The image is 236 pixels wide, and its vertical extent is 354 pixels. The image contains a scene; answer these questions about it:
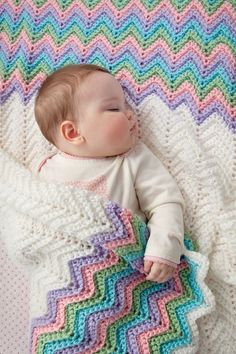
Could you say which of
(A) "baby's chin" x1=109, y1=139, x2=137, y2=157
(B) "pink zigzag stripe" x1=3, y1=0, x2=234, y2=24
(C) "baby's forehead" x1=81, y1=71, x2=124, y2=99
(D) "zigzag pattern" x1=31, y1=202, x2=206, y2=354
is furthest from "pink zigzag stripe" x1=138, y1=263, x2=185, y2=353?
(B) "pink zigzag stripe" x1=3, y1=0, x2=234, y2=24

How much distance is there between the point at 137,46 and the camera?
4.25 feet

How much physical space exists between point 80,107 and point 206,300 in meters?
0.46

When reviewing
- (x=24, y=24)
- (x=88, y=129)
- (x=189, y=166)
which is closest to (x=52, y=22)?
(x=24, y=24)

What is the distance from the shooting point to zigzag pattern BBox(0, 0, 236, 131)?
1.23 m

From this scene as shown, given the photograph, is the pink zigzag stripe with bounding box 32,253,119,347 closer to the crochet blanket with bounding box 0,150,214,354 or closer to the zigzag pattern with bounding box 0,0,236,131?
the crochet blanket with bounding box 0,150,214,354

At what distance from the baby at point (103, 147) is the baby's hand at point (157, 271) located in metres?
0.09

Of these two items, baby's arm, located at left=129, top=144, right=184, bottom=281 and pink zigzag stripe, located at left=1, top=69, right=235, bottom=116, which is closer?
baby's arm, located at left=129, top=144, right=184, bottom=281

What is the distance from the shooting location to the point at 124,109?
1196 mm

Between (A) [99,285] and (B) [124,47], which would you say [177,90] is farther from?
(A) [99,285]

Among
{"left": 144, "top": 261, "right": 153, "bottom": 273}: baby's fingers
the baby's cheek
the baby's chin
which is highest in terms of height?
the baby's cheek

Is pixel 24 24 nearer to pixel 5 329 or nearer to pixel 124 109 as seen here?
pixel 124 109

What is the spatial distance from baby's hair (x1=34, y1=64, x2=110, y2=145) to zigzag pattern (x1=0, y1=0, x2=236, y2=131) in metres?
0.10

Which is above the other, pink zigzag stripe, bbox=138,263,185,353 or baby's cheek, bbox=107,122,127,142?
baby's cheek, bbox=107,122,127,142

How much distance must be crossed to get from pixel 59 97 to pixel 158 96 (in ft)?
0.75
